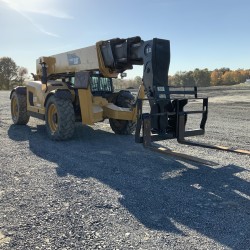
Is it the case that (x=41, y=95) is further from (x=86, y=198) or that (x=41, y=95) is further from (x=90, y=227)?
(x=90, y=227)

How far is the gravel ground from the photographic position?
3.51 metres

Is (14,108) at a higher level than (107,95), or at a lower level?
lower

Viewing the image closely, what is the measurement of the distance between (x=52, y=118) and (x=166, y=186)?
17.7 ft

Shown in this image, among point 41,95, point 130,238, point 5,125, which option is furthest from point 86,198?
point 5,125

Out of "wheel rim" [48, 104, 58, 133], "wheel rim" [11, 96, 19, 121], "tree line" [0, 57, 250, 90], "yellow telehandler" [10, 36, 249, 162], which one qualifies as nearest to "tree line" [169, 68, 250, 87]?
"tree line" [0, 57, 250, 90]

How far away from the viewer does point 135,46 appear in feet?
25.2

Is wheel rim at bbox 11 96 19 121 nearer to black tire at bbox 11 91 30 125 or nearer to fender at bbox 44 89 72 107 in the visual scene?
black tire at bbox 11 91 30 125

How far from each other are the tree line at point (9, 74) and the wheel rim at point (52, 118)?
61884 millimetres

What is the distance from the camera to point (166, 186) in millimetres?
5184

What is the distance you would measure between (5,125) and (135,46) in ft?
22.5

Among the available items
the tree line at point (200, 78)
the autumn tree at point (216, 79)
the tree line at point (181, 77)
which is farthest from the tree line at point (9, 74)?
the autumn tree at point (216, 79)

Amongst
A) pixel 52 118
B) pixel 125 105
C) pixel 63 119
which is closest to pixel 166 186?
pixel 63 119

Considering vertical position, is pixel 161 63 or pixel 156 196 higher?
pixel 161 63

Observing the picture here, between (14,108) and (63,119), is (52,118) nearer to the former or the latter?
(63,119)
